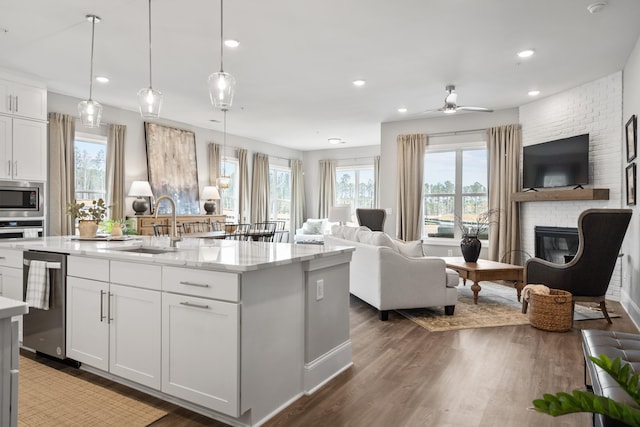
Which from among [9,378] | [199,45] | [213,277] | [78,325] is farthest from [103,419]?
[199,45]

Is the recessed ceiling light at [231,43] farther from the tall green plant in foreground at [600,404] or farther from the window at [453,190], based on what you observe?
the window at [453,190]

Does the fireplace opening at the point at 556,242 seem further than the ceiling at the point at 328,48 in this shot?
Yes

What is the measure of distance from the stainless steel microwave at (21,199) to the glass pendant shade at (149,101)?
126 inches

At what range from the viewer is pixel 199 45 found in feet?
13.9

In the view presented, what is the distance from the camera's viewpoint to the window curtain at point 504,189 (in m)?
6.69

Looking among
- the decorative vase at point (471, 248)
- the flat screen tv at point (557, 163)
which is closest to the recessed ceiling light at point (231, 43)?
the decorative vase at point (471, 248)

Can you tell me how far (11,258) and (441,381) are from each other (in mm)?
3392

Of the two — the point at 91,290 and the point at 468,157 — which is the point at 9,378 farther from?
the point at 468,157

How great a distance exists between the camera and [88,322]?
272cm

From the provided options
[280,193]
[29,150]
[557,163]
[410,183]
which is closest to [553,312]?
[557,163]

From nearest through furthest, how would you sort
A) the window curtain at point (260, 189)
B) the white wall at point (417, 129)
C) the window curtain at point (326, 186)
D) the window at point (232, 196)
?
1. the white wall at point (417, 129)
2. the window at point (232, 196)
3. the window curtain at point (260, 189)
4. the window curtain at point (326, 186)

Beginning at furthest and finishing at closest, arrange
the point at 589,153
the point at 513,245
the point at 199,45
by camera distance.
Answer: the point at 513,245 < the point at 589,153 < the point at 199,45

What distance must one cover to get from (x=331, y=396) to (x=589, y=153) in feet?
16.9

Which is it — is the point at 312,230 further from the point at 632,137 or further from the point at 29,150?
the point at 632,137
